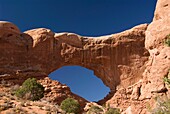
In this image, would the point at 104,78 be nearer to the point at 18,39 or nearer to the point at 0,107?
the point at 18,39

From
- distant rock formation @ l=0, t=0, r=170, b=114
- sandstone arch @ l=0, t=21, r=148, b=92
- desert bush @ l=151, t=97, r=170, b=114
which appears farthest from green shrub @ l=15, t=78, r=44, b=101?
desert bush @ l=151, t=97, r=170, b=114

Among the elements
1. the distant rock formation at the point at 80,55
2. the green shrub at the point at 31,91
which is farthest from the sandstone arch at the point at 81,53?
the green shrub at the point at 31,91

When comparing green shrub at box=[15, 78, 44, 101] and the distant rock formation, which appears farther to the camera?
the distant rock formation

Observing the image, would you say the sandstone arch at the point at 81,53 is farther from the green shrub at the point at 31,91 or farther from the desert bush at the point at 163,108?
the desert bush at the point at 163,108

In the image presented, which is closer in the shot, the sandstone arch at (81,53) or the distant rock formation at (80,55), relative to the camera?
the distant rock formation at (80,55)

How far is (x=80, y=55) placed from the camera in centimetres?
3619

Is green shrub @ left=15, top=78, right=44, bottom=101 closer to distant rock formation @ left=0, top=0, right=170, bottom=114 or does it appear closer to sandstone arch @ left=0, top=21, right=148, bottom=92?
distant rock formation @ left=0, top=0, right=170, bottom=114

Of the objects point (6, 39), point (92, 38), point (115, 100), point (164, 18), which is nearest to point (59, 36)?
point (92, 38)

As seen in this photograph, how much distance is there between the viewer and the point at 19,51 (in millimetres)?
34500

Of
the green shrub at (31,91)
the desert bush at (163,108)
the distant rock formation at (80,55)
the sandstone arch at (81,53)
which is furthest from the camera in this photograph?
the sandstone arch at (81,53)

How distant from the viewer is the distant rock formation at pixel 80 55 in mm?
33750

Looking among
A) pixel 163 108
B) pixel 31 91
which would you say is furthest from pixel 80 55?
pixel 163 108

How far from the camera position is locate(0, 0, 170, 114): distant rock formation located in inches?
1329

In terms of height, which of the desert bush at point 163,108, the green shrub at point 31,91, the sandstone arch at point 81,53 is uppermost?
the sandstone arch at point 81,53
